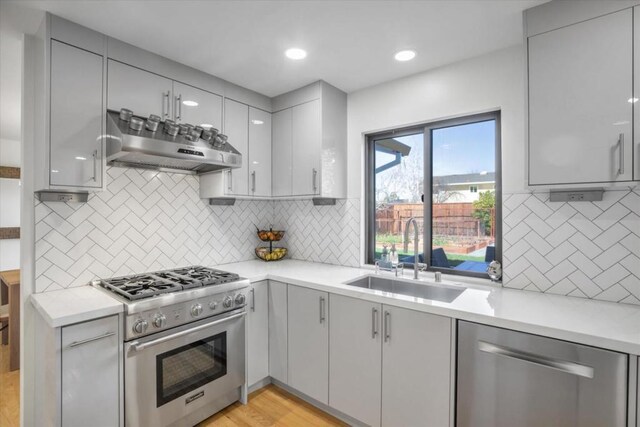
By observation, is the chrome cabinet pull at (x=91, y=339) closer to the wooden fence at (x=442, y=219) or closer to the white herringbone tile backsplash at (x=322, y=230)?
the white herringbone tile backsplash at (x=322, y=230)

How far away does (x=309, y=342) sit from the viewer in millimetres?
2264

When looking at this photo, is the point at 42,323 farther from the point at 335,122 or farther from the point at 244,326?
the point at 335,122

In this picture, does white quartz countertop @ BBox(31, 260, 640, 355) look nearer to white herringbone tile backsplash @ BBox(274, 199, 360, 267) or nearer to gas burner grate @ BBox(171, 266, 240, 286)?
gas burner grate @ BBox(171, 266, 240, 286)

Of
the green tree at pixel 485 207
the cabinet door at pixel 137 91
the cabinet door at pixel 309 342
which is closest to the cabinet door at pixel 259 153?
the cabinet door at pixel 137 91

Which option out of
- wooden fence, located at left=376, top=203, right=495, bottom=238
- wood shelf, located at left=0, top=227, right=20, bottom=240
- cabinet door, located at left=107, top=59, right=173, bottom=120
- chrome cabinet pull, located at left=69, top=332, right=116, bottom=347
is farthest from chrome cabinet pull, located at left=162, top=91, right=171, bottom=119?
wood shelf, located at left=0, top=227, right=20, bottom=240

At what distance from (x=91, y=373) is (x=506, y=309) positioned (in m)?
2.13

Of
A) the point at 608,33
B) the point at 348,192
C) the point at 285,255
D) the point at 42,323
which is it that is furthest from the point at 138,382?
the point at 608,33

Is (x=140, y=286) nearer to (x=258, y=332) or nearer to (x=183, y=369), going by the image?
(x=183, y=369)

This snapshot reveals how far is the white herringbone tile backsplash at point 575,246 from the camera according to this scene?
1711 millimetres

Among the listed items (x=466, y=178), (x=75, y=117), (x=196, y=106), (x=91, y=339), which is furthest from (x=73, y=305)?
(x=466, y=178)

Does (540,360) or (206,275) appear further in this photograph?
(206,275)

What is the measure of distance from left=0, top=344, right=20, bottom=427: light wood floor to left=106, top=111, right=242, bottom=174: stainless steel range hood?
6.23 feet

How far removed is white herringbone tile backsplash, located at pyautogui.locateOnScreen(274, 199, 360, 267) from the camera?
Answer: 9.37ft

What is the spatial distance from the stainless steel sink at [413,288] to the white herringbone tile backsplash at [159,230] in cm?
36
